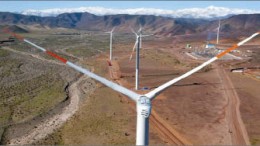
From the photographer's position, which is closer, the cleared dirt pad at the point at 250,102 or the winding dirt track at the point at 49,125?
the winding dirt track at the point at 49,125

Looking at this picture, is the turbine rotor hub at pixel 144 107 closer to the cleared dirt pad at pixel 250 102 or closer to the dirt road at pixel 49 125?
the cleared dirt pad at pixel 250 102

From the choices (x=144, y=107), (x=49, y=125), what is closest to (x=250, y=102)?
(x=49, y=125)

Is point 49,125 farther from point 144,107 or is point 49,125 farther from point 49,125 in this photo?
point 144,107

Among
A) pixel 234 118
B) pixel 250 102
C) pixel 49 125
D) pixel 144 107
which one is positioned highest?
pixel 144 107

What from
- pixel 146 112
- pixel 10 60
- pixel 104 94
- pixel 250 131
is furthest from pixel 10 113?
pixel 10 60

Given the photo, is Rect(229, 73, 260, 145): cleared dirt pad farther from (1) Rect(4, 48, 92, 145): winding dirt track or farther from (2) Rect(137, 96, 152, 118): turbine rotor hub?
(2) Rect(137, 96, 152, 118): turbine rotor hub

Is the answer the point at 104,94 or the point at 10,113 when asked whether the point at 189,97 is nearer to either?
the point at 104,94

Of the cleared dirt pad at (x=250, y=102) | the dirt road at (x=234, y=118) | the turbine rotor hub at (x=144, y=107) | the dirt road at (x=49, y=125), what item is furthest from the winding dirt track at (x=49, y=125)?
the turbine rotor hub at (x=144, y=107)

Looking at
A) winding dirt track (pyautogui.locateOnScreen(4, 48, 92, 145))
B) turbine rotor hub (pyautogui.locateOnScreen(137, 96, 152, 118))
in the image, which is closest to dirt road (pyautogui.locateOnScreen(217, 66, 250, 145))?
winding dirt track (pyautogui.locateOnScreen(4, 48, 92, 145))
